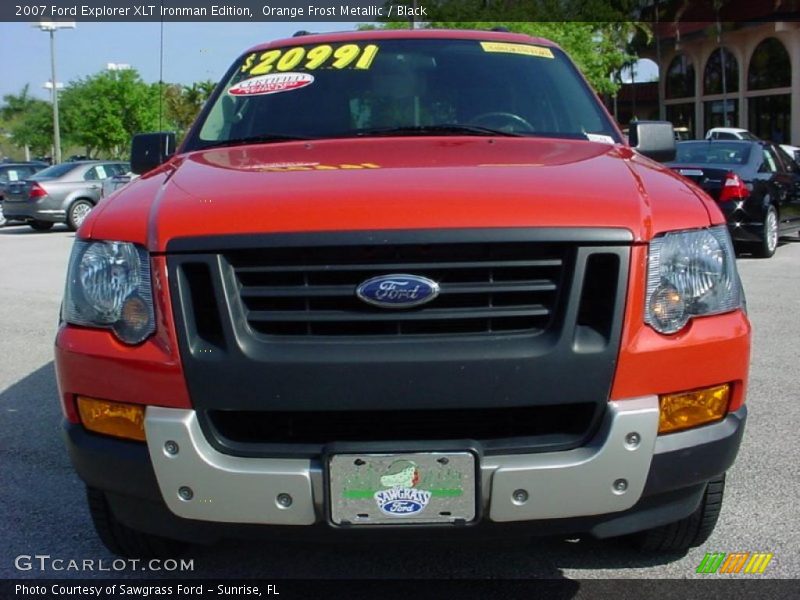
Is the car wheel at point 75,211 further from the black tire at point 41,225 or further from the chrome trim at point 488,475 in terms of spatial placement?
the chrome trim at point 488,475

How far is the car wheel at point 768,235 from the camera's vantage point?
38.1 feet

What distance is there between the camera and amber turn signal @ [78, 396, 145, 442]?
2510 millimetres

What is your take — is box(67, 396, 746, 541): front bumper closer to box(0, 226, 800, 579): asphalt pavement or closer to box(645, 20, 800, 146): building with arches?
box(0, 226, 800, 579): asphalt pavement

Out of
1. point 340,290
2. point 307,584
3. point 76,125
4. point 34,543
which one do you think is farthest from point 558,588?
point 76,125

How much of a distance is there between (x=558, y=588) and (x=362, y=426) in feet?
3.16

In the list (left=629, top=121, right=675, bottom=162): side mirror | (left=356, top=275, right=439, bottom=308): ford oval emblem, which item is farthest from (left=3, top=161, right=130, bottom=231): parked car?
(left=356, top=275, right=439, bottom=308): ford oval emblem

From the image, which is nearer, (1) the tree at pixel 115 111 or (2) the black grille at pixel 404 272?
(2) the black grille at pixel 404 272

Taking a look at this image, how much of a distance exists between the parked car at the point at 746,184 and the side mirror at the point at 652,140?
6849 millimetres

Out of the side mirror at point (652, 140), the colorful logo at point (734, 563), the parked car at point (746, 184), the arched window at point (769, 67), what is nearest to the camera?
the colorful logo at point (734, 563)

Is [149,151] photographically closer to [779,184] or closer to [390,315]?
[390,315]

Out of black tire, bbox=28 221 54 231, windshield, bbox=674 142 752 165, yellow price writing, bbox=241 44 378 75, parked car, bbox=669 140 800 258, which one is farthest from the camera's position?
black tire, bbox=28 221 54 231

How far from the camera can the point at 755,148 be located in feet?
38.8

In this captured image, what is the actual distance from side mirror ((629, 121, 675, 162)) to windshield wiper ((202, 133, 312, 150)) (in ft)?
4.66

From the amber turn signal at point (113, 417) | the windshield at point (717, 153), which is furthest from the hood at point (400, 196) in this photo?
the windshield at point (717, 153)
